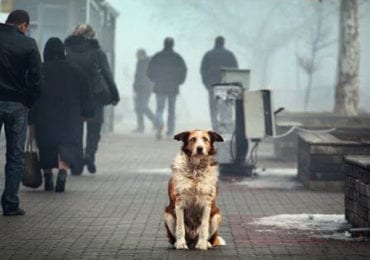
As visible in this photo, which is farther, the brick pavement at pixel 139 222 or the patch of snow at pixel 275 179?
the patch of snow at pixel 275 179

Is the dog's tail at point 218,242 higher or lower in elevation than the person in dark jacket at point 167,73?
lower

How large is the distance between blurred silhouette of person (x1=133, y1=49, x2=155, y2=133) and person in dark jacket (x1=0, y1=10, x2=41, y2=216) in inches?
753

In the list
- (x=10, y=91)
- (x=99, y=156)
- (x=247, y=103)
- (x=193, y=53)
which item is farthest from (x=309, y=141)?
(x=193, y=53)

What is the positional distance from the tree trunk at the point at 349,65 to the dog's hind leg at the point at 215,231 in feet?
50.3

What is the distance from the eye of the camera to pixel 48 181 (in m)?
13.8

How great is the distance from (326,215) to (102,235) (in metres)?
2.73

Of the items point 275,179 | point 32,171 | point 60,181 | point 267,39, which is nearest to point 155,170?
point 275,179

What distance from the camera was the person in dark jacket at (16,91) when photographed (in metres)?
11.3

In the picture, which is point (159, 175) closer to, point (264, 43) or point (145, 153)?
point (145, 153)

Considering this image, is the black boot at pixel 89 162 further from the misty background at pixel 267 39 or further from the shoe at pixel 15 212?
the misty background at pixel 267 39

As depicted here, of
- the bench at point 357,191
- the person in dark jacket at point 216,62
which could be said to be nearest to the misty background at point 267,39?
the person in dark jacket at point 216,62

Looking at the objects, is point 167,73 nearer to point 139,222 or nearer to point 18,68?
point 18,68

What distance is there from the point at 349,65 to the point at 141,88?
7.97m

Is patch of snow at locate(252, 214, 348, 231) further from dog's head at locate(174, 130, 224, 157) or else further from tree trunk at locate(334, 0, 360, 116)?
tree trunk at locate(334, 0, 360, 116)
